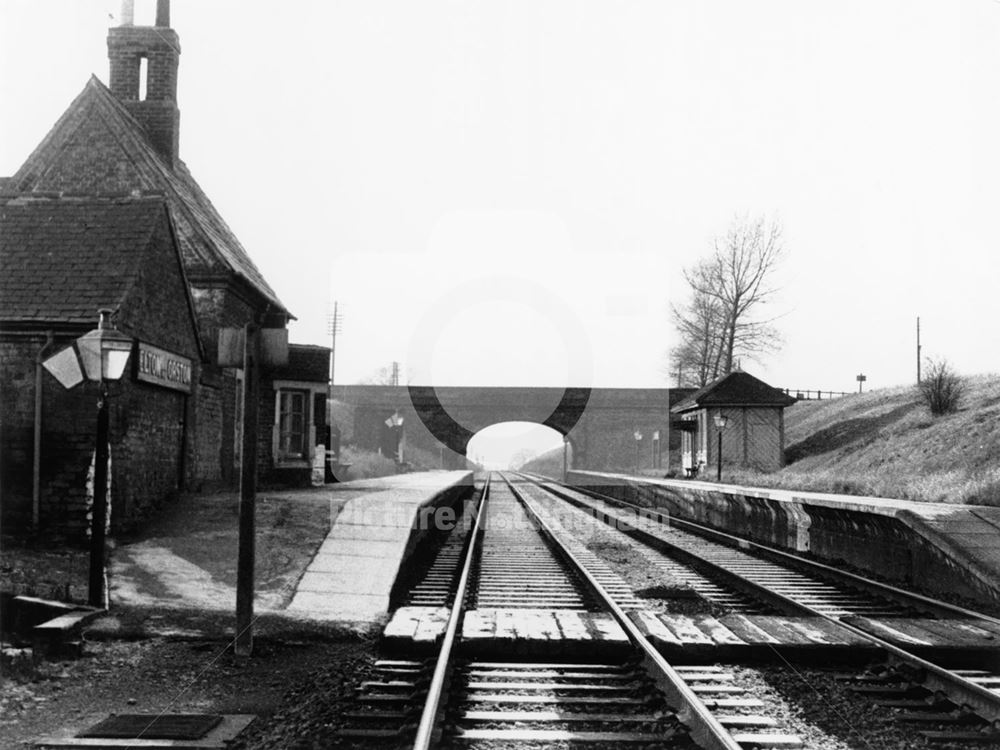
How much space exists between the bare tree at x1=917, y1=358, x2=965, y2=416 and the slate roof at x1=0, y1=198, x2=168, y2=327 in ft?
98.5

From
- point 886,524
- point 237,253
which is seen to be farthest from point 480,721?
point 237,253

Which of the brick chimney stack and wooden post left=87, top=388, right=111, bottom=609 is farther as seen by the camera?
the brick chimney stack

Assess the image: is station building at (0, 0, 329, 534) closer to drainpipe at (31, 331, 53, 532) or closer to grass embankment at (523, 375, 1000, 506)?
drainpipe at (31, 331, 53, 532)

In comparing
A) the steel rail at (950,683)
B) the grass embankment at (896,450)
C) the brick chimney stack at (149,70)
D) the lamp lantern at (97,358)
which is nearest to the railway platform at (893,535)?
the grass embankment at (896,450)

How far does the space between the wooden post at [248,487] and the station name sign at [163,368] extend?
5850mm

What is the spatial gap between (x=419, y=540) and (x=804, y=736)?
1022cm

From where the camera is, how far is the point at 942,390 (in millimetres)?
35000

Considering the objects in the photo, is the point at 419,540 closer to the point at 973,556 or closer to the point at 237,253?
the point at 973,556

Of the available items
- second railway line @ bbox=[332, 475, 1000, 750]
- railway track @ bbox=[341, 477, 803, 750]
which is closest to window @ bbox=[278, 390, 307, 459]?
second railway line @ bbox=[332, 475, 1000, 750]

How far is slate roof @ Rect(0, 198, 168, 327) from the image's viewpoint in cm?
1165

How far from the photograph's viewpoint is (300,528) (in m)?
12.2

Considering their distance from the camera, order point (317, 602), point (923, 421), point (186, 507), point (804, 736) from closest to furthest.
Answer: point (804, 736) → point (317, 602) → point (186, 507) → point (923, 421)

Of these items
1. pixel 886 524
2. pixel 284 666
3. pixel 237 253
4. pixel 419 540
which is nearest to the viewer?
pixel 284 666

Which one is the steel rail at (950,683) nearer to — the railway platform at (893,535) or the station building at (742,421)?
the railway platform at (893,535)
